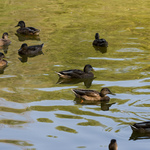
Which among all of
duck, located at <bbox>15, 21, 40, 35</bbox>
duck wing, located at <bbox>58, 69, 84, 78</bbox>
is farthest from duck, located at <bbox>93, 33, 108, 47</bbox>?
duck wing, located at <bbox>58, 69, 84, 78</bbox>

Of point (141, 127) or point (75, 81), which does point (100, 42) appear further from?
point (141, 127)

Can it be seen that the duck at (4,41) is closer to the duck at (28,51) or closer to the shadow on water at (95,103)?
the duck at (28,51)

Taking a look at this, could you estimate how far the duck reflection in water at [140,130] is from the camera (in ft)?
34.7

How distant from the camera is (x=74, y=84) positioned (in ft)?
50.1

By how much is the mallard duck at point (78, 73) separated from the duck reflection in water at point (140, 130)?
202 inches

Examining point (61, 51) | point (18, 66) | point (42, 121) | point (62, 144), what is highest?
point (61, 51)

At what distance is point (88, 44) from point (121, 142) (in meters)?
10.6

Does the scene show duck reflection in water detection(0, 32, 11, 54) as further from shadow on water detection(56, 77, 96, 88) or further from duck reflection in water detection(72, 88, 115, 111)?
duck reflection in water detection(72, 88, 115, 111)

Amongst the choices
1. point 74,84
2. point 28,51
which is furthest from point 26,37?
point 74,84

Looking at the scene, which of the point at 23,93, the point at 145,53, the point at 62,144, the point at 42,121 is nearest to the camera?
the point at 62,144

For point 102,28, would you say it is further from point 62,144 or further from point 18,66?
point 62,144

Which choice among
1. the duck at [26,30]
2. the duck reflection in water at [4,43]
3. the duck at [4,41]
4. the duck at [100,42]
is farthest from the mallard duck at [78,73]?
the duck at [26,30]

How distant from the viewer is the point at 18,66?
56.3 feet

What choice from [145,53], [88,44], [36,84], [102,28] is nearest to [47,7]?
[102,28]
